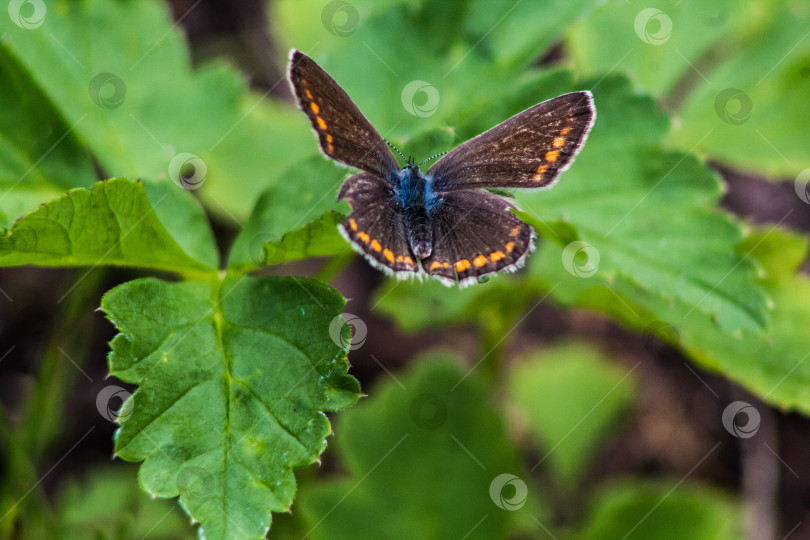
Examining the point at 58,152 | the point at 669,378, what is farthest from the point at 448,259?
the point at 669,378

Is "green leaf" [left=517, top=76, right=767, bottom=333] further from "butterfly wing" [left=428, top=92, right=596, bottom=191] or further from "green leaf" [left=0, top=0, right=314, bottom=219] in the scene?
"green leaf" [left=0, top=0, right=314, bottom=219]

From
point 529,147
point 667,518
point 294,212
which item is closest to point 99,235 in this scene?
point 294,212

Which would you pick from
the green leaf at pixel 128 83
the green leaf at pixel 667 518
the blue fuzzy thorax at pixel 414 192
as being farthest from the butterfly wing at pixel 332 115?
the green leaf at pixel 667 518

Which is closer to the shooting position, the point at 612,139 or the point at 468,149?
the point at 468,149

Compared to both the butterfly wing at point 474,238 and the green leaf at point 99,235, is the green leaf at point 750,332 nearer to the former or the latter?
the butterfly wing at point 474,238

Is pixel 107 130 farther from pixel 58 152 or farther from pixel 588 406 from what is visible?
pixel 588 406
